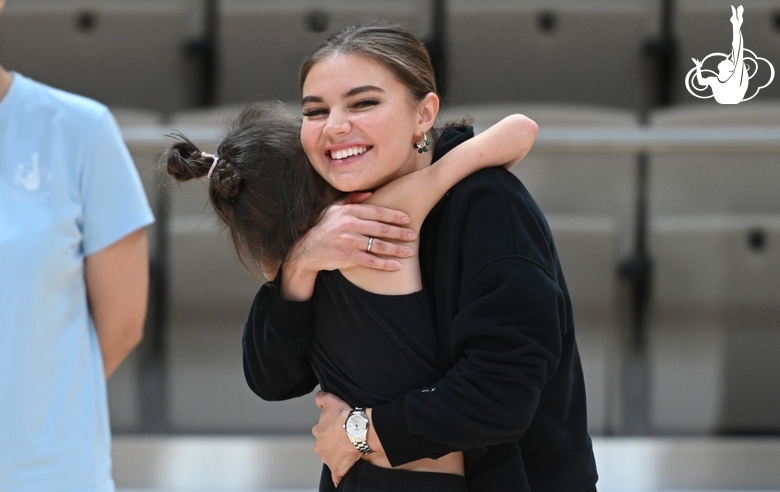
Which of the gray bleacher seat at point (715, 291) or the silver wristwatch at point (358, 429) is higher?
the silver wristwatch at point (358, 429)

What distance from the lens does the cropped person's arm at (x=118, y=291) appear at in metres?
1.36

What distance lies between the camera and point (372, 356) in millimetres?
979

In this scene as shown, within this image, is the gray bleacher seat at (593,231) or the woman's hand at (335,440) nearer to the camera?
the woman's hand at (335,440)

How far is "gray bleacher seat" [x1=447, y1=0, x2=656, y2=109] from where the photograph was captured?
3018 millimetres

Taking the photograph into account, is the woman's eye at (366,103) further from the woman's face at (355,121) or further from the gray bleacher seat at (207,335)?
the gray bleacher seat at (207,335)

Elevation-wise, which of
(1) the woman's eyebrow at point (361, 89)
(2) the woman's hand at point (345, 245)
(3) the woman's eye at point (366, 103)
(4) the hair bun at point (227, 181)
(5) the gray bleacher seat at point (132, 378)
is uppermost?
(1) the woman's eyebrow at point (361, 89)

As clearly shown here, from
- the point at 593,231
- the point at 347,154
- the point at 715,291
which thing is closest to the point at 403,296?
the point at 347,154

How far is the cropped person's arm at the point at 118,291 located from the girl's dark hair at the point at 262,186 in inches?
13.5

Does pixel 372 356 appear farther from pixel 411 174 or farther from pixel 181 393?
pixel 181 393

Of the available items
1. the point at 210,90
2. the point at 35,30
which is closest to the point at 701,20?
the point at 210,90

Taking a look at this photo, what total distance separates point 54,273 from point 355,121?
0.55 meters

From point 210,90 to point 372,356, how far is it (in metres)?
2.34

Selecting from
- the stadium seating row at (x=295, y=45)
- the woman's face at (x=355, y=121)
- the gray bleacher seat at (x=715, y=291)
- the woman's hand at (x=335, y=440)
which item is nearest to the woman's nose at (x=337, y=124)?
the woman's face at (x=355, y=121)

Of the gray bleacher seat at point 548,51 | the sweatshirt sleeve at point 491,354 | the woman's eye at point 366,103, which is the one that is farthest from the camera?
the gray bleacher seat at point 548,51
